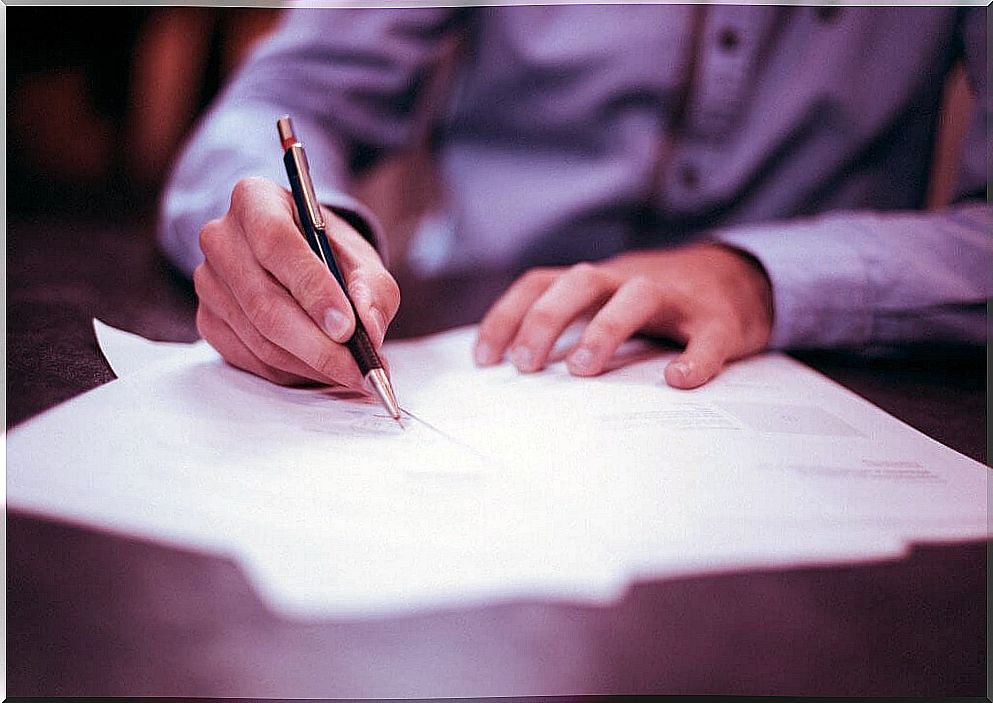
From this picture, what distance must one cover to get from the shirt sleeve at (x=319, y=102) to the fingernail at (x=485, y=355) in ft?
0.55

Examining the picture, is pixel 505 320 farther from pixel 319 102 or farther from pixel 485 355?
pixel 319 102

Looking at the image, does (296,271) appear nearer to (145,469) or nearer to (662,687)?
(145,469)

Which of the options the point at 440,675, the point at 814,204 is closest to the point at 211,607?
the point at 440,675

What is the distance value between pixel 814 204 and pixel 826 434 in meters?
0.31

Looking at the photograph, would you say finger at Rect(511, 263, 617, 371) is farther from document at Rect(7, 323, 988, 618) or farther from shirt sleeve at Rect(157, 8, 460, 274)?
shirt sleeve at Rect(157, 8, 460, 274)

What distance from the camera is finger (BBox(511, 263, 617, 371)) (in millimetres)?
379

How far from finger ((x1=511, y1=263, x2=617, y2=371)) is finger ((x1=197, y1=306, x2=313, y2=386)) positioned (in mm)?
103

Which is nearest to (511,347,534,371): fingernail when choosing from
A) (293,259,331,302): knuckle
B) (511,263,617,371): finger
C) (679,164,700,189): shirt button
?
(511,263,617,371): finger

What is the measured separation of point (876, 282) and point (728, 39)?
0.20 meters

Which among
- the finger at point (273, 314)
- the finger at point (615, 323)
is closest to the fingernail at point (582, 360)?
the finger at point (615, 323)

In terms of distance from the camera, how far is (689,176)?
0.56 metres

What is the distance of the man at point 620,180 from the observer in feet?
1.18

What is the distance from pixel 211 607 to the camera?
20cm

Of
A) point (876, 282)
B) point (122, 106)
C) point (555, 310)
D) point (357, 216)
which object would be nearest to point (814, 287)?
point (876, 282)
